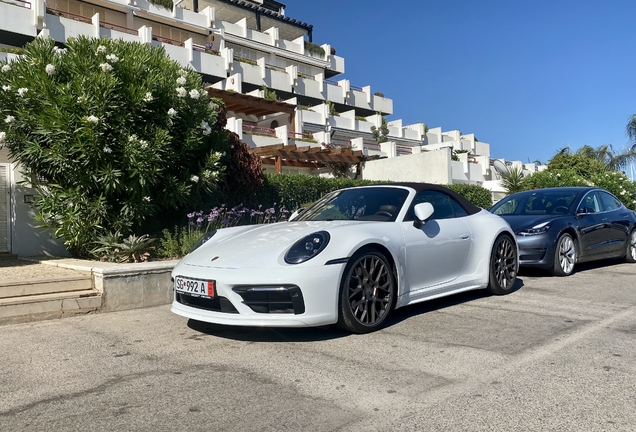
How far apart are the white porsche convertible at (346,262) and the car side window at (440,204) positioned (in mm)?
16

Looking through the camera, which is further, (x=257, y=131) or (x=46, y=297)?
(x=257, y=131)

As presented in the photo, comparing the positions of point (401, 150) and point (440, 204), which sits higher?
point (401, 150)

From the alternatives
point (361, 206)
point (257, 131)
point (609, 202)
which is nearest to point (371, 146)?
point (257, 131)

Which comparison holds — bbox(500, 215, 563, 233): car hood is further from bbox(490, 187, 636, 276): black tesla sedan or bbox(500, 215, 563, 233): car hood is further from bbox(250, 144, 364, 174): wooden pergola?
bbox(250, 144, 364, 174): wooden pergola

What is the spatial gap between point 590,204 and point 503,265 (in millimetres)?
3347

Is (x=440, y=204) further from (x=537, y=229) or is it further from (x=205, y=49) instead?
(x=205, y=49)

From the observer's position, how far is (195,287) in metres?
4.37

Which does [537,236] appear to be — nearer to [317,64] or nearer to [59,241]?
[59,241]

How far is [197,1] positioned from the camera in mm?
42656

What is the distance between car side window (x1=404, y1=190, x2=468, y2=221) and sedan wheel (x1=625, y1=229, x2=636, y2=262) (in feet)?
16.3

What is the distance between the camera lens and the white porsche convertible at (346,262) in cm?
407

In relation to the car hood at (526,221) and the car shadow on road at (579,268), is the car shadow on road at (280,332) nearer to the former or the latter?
the car hood at (526,221)

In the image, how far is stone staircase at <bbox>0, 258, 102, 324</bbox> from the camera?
5.23 meters

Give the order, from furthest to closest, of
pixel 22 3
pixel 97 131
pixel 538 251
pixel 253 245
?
pixel 22 3 → pixel 538 251 → pixel 97 131 → pixel 253 245
